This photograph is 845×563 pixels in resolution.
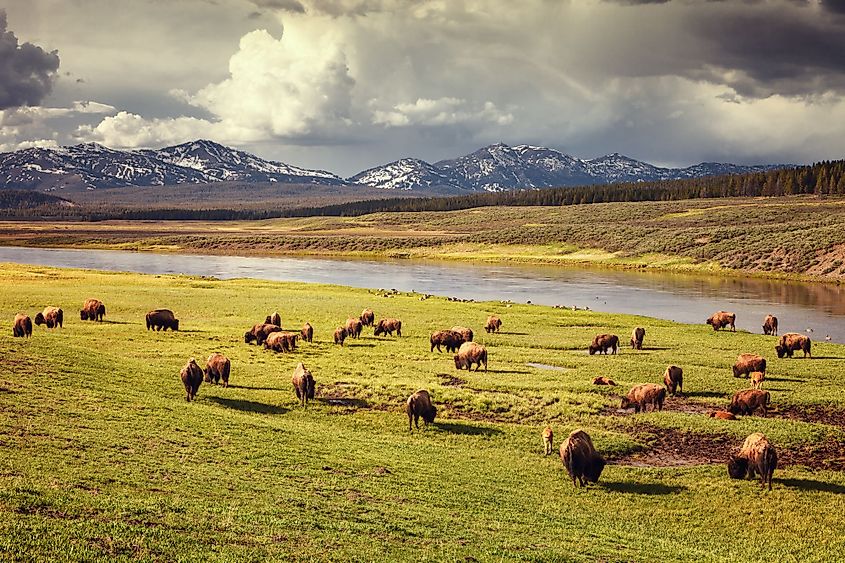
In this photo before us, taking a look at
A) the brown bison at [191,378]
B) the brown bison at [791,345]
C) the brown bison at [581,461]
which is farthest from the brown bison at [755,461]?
the brown bison at [791,345]

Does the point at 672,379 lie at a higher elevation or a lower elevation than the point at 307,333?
lower

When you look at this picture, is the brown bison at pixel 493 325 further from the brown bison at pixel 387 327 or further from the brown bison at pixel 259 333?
the brown bison at pixel 259 333

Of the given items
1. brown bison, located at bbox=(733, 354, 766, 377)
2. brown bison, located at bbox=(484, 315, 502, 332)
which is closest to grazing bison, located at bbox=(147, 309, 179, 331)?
brown bison, located at bbox=(484, 315, 502, 332)

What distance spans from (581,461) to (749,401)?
40.3 ft

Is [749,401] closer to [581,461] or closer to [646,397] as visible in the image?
[646,397]

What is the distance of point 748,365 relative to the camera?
35.6m

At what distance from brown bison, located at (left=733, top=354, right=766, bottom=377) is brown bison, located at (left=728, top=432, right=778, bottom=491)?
15.7 meters

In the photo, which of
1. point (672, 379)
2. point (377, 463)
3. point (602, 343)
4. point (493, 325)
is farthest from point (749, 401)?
point (493, 325)

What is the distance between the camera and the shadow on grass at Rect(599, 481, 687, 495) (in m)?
20.2

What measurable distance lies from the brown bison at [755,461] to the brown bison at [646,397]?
7.76m

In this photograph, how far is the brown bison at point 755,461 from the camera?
2033 centimetres

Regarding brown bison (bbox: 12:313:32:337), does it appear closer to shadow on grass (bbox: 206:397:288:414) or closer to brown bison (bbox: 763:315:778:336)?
shadow on grass (bbox: 206:397:288:414)

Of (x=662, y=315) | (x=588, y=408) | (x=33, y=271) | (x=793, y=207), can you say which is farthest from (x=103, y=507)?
(x=793, y=207)

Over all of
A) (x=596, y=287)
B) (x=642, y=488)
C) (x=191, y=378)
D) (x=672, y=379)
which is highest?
(x=596, y=287)
